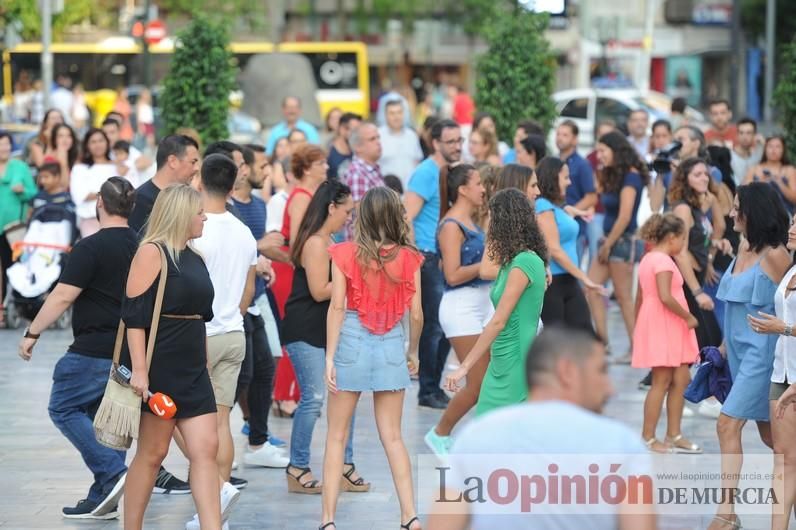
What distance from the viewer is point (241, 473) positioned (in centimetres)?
866

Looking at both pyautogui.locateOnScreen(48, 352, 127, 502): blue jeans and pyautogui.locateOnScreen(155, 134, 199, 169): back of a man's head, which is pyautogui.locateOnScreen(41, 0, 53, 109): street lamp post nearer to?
pyautogui.locateOnScreen(155, 134, 199, 169): back of a man's head

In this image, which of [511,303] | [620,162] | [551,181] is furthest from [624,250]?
[511,303]

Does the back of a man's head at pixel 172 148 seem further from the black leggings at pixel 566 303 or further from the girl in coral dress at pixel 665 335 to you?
the girl in coral dress at pixel 665 335

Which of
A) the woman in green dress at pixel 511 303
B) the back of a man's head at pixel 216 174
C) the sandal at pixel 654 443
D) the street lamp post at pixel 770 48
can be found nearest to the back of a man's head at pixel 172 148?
the back of a man's head at pixel 216 174

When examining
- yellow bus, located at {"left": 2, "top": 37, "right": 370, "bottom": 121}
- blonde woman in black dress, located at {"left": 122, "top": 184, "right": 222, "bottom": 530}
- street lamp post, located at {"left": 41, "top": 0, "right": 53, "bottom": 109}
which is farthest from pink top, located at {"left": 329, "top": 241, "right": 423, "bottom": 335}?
yellow bus, located at {"left": 2, "top": 37, "right": 370, "bottom": 121}

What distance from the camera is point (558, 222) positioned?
997cm

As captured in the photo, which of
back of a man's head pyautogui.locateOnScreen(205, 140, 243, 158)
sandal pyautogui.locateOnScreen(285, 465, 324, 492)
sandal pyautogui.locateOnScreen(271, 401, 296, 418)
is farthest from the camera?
sandal pyautogui.locateOnScreen(271, 401, 296, 418)

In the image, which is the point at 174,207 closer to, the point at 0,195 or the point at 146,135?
the point at 0,195

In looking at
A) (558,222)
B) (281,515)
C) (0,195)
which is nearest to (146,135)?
(0,195)

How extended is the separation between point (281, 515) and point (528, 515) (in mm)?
3923

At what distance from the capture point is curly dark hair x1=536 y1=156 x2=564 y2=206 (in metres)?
9.89

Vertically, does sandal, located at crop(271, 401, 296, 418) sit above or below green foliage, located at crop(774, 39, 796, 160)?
below

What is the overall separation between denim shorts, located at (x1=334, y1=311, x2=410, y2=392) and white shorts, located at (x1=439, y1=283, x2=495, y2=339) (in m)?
1.73

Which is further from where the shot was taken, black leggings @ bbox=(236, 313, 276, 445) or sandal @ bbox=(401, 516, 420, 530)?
black leggings @ bbox=(236, 313, 276, 445)
